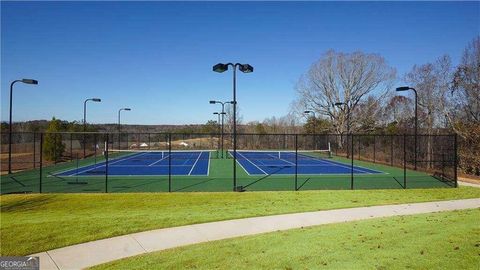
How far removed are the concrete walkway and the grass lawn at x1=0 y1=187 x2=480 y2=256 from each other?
1.53ft

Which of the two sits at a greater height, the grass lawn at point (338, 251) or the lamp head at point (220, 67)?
the lamp head at point (220, 67)

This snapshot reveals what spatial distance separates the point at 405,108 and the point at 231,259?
181 feet

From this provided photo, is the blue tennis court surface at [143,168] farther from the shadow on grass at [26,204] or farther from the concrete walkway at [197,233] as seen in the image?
the concrete walkway at [197,233]

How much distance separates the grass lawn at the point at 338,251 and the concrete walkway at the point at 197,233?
500mm

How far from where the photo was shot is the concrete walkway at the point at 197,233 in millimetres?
7000

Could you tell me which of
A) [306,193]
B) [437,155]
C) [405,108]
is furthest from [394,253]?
[405,108]

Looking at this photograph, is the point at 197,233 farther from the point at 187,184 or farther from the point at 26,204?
the point at 187,184

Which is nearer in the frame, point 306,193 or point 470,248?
point 470,248

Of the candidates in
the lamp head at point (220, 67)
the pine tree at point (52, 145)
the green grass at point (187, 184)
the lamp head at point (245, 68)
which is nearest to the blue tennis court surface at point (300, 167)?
the green grass at point (187, 184)

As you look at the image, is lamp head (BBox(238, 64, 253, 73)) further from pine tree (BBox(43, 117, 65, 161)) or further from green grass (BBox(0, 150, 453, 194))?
pine tree (BBox(43, 117, 65, 161))

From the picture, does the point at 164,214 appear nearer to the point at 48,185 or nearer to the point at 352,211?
the point at 352,211

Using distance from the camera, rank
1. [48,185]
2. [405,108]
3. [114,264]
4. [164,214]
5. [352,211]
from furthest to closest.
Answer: [405,108], [48,185], [352,211], [164,214], [114,264]

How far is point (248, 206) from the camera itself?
41.5 feet

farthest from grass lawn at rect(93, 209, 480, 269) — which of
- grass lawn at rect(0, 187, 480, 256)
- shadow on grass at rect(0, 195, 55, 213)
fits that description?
shadow on grass at rect(0, 195, 55, 213)
